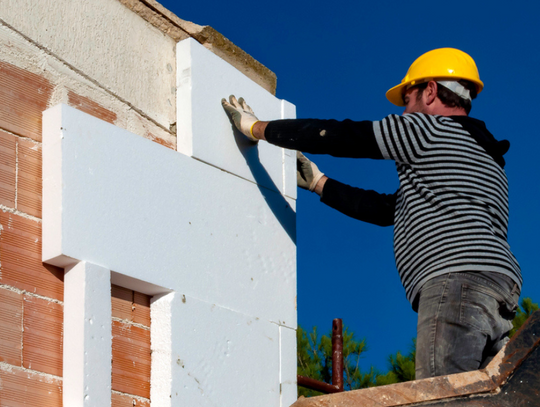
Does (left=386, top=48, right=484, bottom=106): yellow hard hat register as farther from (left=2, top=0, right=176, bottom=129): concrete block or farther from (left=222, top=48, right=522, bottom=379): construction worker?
(left=2, top=0, right=176, bottom=129): concrete block

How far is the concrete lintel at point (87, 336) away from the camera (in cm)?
310

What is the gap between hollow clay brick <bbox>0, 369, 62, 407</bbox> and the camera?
2.94m

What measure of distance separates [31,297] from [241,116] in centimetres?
161

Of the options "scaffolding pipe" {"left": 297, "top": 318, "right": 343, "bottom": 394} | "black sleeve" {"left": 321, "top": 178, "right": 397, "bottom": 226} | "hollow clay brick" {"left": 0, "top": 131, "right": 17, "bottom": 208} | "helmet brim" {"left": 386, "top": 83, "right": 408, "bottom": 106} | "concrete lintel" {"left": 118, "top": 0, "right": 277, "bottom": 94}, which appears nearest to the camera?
"hollow clay brick" {"left": 0, "top": 131, "right": 17, "bottom": 208}

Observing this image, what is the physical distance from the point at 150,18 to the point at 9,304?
1.80 meters

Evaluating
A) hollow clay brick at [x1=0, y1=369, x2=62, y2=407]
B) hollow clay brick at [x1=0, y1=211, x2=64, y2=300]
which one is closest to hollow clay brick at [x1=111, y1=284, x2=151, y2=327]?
hollow clay brick at [x1=0, y1=211, x2=64, y2=300]

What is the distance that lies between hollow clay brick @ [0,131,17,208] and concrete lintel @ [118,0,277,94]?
3.71ft

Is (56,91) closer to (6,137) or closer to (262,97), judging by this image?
(6,137)

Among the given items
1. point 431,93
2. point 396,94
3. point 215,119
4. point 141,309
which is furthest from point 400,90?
point 141,309

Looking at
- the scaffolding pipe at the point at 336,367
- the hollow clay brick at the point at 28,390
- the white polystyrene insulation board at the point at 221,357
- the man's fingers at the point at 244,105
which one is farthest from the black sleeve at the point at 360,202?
the hollow clay brick at the point at 28,390

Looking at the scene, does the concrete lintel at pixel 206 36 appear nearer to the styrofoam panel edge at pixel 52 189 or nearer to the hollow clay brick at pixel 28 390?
the styrofoam panel edge at pixel 52 189

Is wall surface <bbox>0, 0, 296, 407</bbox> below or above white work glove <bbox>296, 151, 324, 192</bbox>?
below

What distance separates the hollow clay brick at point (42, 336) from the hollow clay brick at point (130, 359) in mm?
261

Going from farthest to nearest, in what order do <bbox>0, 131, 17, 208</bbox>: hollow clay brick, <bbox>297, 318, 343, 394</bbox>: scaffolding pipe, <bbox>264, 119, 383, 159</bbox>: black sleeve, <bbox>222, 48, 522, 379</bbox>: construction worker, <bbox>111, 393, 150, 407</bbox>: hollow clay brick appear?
1. <bbox>297, 318, 343, 394</bbox>: scaffolding pipe
2. <bbox>264, 119, 383, 159</bbox>: black sleeve
3. <bbox>222, 48, 522, 379</bbox>: construction worker
4. <bbox>111, 393, 150, 407</bbox>: hollow clay brick
5. <bbox>0, 131, 17, 208</bbox>: hollow clay brick
